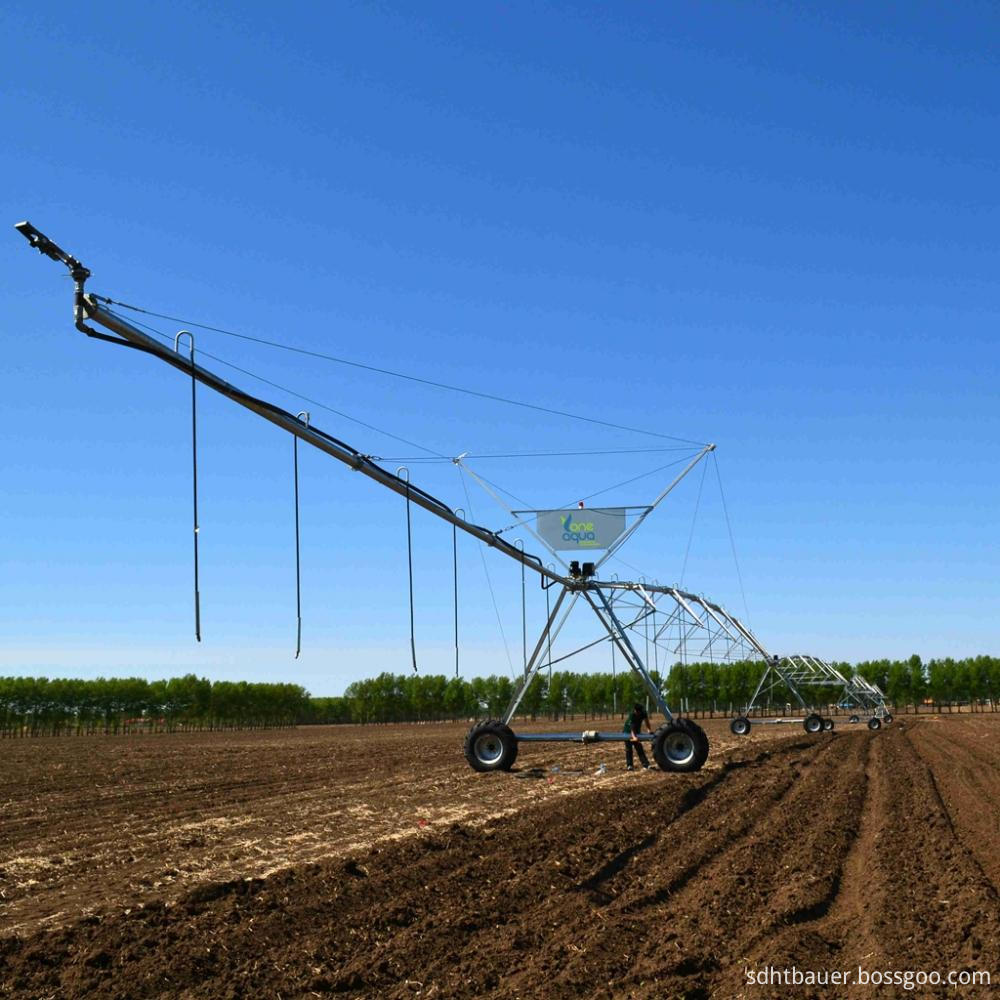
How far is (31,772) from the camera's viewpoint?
3073 cm

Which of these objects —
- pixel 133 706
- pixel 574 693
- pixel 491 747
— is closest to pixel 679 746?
pixel 491 747

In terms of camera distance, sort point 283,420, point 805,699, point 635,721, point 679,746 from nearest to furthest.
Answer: point 283,420 < point 679,746 < point 635,721 < point 805,699

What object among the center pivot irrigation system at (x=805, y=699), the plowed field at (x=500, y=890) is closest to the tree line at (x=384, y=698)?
the center pivot irrigation system at (x=805, y=699)

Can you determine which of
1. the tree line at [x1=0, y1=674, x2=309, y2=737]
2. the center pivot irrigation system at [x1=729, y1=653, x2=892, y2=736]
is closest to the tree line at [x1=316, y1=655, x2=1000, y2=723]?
the tree line at [x1=0, y1=674, x2=309, y2=737]

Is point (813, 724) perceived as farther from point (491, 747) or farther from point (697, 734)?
point (491, 747)

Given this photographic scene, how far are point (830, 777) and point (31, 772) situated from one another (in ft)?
76.8

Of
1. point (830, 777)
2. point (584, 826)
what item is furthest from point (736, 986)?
point (830, 777)

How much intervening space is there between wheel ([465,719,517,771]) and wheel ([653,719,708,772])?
327 cm

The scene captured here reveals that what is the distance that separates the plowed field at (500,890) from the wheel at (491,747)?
8.29 feet

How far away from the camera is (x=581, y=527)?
76.7 ft

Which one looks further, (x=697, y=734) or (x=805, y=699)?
(x=805, y=699)

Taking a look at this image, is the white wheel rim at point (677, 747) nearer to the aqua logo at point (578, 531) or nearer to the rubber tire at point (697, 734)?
the rubber tire at point (697, 734)

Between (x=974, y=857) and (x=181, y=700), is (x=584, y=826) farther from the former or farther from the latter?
(x=181, y=700)

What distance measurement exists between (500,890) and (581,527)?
13.7m
